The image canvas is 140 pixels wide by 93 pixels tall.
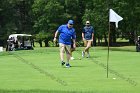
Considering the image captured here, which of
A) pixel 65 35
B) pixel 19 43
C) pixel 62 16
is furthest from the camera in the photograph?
pixel 62 16

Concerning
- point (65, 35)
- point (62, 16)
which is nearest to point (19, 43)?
point (62, 16)

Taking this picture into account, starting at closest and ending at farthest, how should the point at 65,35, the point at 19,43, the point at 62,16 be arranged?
the point at 65,35, the point at 19,43, the point at 62,16

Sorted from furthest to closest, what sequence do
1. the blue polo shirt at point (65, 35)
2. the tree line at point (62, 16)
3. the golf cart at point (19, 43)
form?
the tree line at point (62, 16) → the golf cart at point (19, 43) → the blue polo shirt at point (65, 35)

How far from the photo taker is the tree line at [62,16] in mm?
61741

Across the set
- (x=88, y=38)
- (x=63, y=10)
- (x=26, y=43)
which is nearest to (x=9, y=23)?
(x=63, y=10)

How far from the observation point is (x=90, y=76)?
14.8 meters

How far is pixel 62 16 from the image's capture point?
73250 mm

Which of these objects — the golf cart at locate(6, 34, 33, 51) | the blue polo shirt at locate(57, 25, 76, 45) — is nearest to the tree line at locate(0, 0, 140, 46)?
the golf cart at locate(6, 34, 33, 51)

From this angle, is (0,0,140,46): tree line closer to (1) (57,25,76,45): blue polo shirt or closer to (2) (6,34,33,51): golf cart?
(2) (6,34,33,51): golf cart

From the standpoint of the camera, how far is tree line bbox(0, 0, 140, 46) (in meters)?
61.7

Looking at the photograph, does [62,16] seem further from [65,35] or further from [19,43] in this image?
[65,35]

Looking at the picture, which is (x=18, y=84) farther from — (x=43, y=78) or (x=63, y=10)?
(x=63, y=10)

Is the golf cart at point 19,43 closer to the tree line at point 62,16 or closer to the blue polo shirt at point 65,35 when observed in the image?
the tree line at point 62,16

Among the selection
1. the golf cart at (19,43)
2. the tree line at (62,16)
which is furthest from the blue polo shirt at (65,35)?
the tree line at (62,16)
